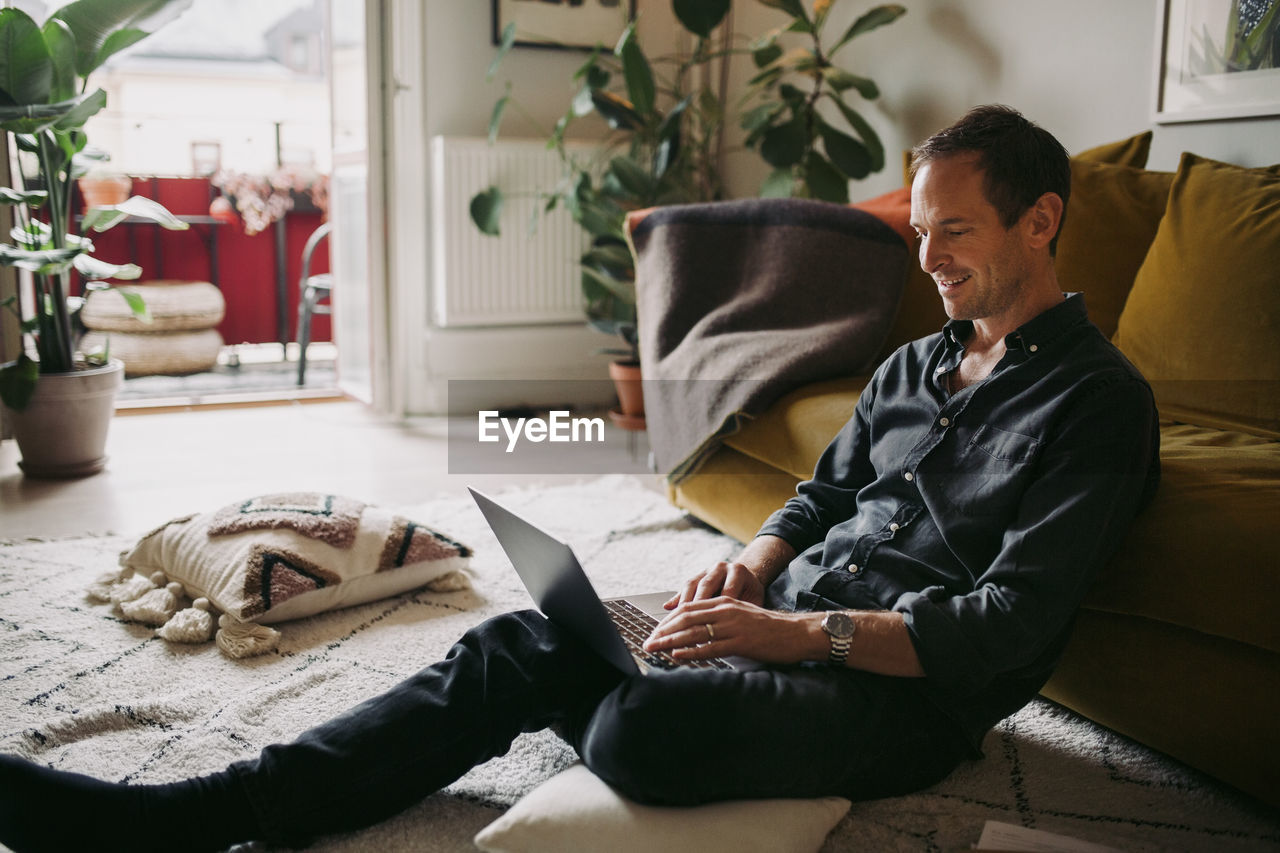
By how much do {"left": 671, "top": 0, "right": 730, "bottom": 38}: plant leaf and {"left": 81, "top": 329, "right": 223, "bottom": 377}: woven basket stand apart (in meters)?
2.77

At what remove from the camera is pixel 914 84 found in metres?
3.27

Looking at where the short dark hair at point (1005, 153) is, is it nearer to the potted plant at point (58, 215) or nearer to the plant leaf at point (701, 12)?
the plant leaf at point (701, 12)

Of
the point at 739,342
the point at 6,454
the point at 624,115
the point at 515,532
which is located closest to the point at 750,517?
the point at 739,342

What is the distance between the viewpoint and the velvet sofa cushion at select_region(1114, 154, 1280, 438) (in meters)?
1.79

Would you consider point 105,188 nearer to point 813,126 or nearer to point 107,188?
point 107,188

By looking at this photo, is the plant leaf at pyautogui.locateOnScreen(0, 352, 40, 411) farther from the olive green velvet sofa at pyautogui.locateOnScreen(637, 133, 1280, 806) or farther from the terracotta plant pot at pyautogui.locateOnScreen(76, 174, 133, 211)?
the terracotta plant pot at pyautogui.locateOnScreen(76, 174, 133, 211)

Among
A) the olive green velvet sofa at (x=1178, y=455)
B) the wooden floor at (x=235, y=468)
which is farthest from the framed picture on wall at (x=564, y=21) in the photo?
the olive green velvet sofa at (x=1178, y=455)

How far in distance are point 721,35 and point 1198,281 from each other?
2.65 metres

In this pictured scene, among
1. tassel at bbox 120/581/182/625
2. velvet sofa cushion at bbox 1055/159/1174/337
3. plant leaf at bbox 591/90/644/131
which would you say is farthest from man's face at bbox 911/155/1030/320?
plant leaf at bbox 591/90/644/131

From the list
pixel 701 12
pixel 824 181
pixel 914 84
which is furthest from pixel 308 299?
pixel 914 84

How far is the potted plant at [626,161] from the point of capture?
11.2ft

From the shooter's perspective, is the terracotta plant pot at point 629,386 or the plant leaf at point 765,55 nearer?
the plant leaf at point 765,55

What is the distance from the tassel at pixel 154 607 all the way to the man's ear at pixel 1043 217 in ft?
5.22

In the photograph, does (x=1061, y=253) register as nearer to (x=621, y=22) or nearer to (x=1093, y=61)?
(x=1093, y=61)
